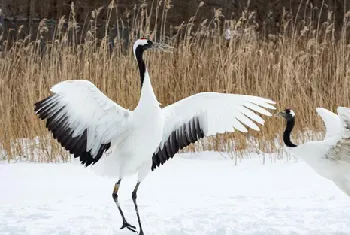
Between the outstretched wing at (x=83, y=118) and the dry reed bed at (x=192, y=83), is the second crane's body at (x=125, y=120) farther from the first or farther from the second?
the dry reed bed at (x=192, y=83)

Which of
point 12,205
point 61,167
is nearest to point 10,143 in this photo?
point 61,167

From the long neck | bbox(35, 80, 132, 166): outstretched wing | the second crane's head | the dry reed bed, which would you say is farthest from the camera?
the dry reed bed

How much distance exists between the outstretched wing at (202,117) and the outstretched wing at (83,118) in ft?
1.25

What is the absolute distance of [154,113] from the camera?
3.76 meters

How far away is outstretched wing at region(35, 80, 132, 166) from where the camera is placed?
372 cm

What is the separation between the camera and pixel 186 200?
14.9 ft

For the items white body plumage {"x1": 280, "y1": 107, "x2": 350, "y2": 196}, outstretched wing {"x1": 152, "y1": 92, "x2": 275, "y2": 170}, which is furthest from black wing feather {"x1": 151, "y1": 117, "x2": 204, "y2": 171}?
white body plumage {"x1": 280, "y1": 107, "x2": 350, "y2": 196}

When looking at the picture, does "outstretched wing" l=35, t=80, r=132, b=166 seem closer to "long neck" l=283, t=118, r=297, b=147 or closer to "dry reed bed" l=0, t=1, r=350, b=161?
"long neck" l=283, t=118, r=297, b=147

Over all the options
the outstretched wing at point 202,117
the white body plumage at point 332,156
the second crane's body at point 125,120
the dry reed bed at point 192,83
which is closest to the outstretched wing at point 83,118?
the second crane's body at point 125,120

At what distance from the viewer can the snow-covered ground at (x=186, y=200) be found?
3.76m

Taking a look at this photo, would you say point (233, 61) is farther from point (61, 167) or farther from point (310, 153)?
point (310, 153)

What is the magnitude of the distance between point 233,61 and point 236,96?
9.93 feet

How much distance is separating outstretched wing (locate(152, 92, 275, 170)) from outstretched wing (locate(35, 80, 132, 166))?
0.38 meters

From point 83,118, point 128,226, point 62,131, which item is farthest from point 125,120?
point 128,226
